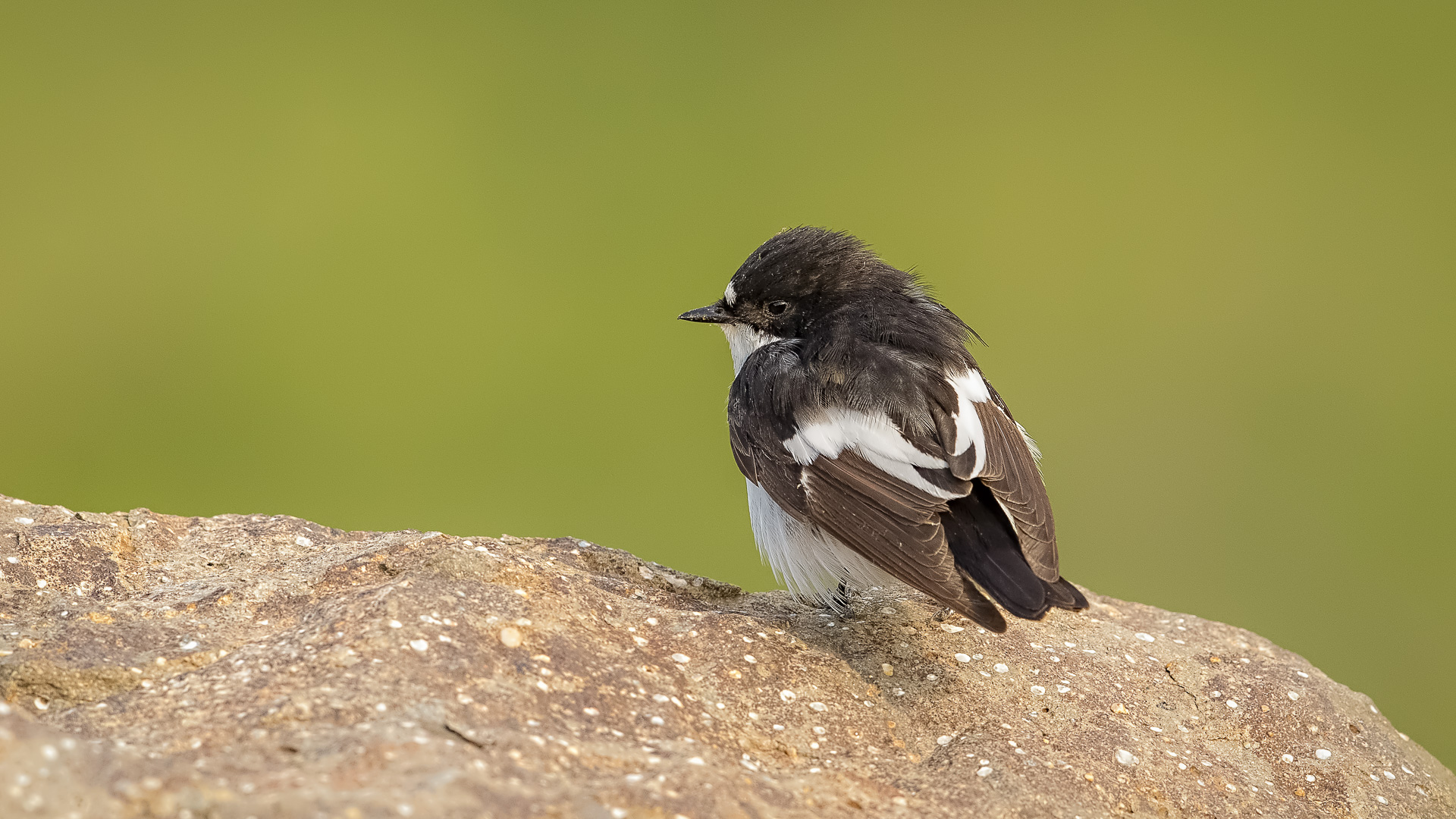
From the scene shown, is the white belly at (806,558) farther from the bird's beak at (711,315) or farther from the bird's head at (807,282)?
the bird's beak at (711,315)

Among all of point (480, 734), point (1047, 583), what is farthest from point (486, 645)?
point (1047, 583)

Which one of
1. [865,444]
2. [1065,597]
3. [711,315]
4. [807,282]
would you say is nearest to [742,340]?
[711,315]

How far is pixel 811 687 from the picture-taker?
13.1 ft

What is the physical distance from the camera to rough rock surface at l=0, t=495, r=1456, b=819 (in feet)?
8.61

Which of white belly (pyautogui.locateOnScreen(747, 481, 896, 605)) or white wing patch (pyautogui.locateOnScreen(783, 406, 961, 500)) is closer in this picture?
white wing patch (pyautogui.locateOnScreen(783, 406, 961, 500))

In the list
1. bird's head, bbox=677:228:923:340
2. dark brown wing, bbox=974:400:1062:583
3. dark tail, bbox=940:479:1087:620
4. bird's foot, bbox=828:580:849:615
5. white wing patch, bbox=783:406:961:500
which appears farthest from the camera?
bird's head, bbox=677:228:923:340

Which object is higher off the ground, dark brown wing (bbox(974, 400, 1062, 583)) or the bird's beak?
the bird's beak

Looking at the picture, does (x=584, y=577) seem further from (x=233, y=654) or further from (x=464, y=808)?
(x=464, y=808)

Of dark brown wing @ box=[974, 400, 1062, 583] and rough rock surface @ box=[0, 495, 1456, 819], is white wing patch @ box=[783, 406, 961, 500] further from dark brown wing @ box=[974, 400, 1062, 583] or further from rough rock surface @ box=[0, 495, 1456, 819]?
rough rock surface @ box=[0, 495, 1456, 819]

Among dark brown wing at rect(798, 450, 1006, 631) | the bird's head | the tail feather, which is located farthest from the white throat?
the tail feather

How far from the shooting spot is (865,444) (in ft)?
15.1

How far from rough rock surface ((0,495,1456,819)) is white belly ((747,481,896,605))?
106 mm

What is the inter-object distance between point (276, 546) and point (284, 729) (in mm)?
1941

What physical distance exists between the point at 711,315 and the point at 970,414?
164 centimetres
